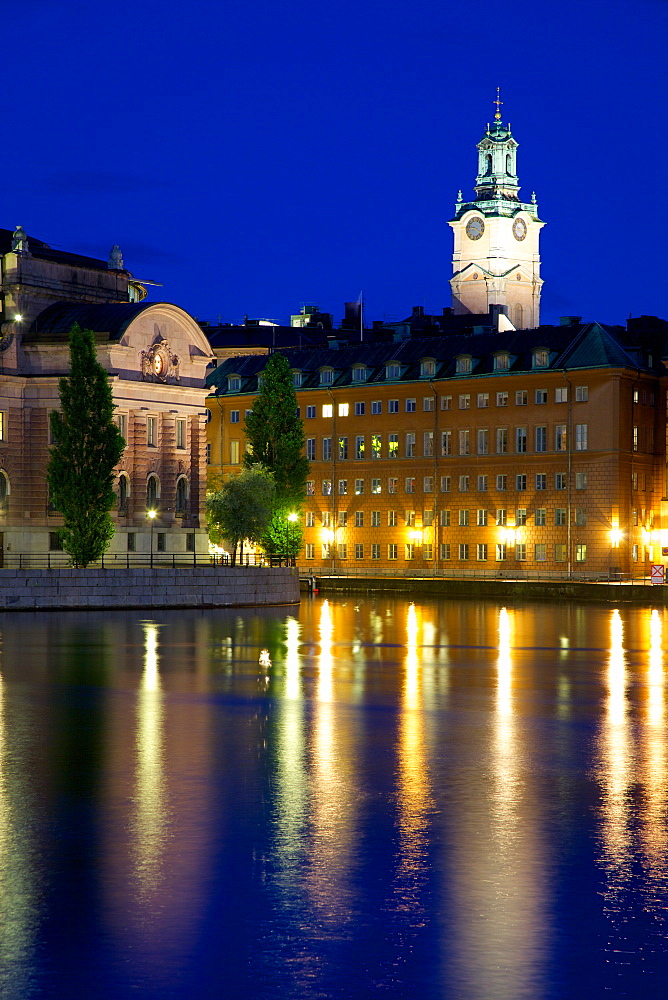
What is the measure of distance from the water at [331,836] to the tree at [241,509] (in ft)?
162

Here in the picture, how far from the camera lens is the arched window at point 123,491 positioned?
8450 centimetres

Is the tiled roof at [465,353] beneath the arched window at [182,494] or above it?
above

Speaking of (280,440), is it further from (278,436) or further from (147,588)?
(147,588)

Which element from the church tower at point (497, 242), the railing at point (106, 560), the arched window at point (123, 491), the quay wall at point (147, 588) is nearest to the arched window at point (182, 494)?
the railing at point (106, 560)

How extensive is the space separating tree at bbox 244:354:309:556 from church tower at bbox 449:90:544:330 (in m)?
84.5

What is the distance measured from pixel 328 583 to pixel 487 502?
16868mm

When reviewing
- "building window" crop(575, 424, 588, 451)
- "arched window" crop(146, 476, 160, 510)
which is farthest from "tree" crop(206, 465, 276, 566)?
"building window" crop(575, 424, 588, 451)

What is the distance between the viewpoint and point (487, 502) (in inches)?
4289

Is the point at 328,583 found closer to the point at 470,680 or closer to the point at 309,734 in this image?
the point at 470,680

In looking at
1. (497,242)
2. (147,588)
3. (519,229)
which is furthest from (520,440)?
(519,229)

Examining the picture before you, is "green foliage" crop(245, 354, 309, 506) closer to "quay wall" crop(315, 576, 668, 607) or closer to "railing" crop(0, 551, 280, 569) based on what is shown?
"quay wall" crop(315, 576, 668, 607)

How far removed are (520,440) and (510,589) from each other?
21544 millimetres

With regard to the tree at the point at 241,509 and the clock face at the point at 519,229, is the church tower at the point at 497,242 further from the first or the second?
the tree at the point at 241,509

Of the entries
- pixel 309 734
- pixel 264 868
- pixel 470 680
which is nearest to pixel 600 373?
pixel 470 680
